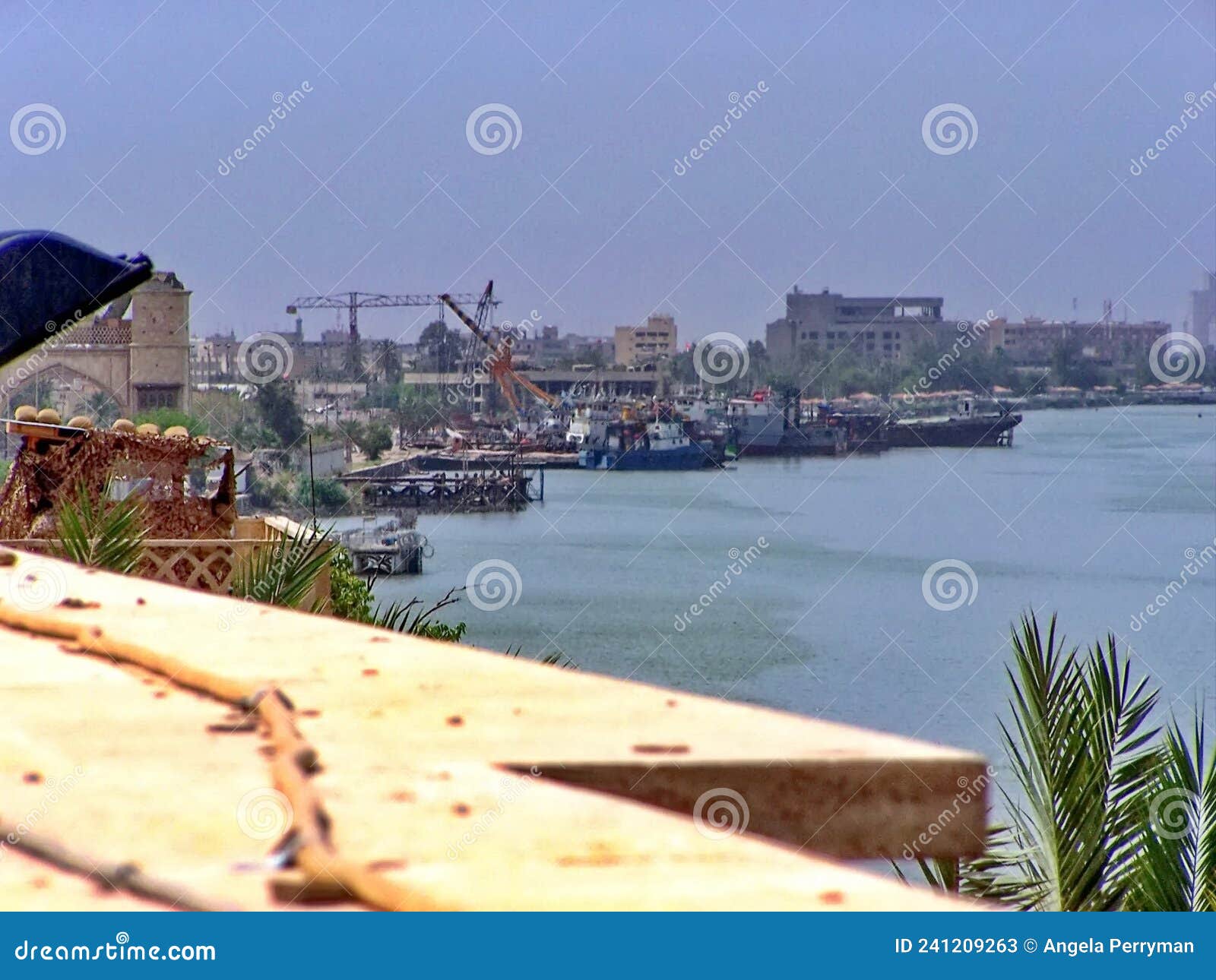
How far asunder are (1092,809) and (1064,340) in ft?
213

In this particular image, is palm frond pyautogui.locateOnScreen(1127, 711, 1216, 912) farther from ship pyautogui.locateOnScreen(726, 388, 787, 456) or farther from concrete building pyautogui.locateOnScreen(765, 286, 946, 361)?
concrete building pyautogui.locateOnScreen(765, 286, 946, 361)

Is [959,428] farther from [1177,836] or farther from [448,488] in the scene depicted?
[1177,836]

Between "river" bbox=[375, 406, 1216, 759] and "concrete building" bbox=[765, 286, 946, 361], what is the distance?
224 inches

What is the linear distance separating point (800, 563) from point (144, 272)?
134ft

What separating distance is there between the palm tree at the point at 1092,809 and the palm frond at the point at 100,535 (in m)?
2.71

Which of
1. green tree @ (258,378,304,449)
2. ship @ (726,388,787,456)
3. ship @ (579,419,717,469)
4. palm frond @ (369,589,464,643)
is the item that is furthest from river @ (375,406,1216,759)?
palm frond @ (369,589,464,643)

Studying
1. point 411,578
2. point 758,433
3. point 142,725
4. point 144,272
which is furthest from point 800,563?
point 142,725

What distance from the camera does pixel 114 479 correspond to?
718 cm

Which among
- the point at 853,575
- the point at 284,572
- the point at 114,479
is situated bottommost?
the point at 284,572

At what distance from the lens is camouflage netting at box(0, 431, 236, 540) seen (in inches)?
274

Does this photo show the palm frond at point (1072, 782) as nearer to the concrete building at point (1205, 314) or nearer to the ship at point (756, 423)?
the ship at point (756, 423)

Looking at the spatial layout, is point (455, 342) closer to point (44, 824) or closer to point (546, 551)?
point (546, 551)

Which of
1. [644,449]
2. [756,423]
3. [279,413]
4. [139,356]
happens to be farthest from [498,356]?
[139,356]
